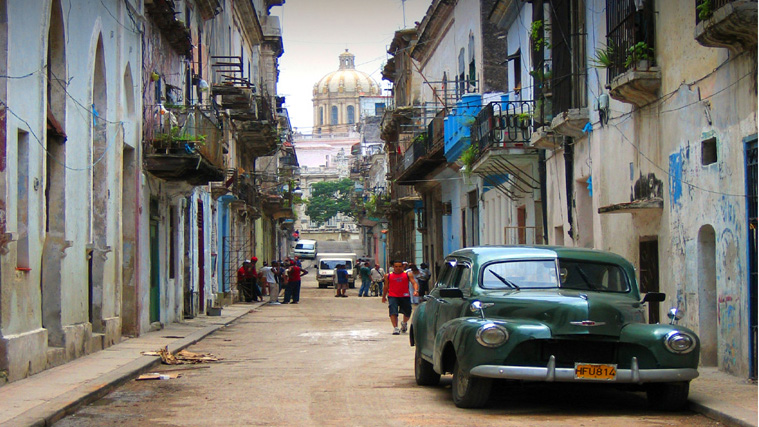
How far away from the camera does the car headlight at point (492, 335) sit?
9.88 m

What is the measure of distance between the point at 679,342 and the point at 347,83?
149738mm

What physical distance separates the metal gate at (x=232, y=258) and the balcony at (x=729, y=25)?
27.0 metres

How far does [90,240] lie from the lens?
56.1ft

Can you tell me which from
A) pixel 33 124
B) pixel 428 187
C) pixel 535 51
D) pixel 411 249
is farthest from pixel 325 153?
pixel 33 124

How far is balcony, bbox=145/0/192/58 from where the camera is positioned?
862 inches

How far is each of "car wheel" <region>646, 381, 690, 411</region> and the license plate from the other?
67 cm

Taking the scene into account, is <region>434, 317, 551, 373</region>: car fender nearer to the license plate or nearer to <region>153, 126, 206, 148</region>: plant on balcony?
the license plate

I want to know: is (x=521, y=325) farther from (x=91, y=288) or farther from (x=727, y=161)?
(x=91, y=288)

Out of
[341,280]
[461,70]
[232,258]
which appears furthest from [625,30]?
[341,280]

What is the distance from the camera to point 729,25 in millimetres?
10938

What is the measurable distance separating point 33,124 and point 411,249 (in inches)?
1666

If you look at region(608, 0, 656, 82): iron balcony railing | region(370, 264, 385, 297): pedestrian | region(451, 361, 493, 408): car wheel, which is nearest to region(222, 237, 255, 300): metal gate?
region(370, 264, 385, 297): pedestrian

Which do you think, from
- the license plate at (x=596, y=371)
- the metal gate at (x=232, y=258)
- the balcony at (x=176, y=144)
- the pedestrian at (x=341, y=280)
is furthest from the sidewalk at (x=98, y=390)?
the pedestrian at (x=341, y=280)

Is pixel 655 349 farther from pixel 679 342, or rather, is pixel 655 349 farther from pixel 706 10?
pixel 706 10
